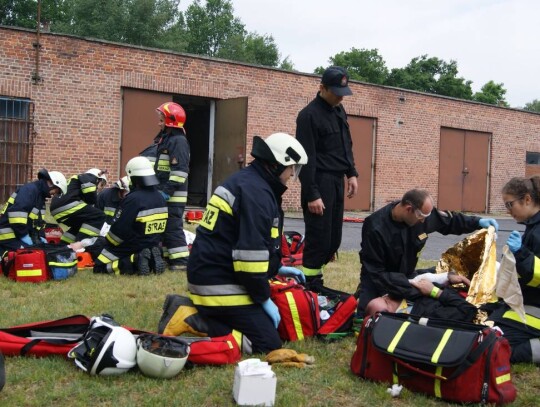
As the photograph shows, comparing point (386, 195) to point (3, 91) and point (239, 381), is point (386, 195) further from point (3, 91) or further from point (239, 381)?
point (239, 381)

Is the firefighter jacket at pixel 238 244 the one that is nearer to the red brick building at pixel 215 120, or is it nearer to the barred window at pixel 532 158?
the red brick building at pixel 215 120

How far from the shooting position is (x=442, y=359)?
130 inches

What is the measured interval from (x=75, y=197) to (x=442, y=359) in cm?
639

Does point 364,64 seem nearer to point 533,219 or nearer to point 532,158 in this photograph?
point 532,158

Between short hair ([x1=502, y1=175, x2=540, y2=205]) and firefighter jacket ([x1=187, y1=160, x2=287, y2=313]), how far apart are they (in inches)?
64.4

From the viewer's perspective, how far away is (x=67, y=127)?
49.4 feet

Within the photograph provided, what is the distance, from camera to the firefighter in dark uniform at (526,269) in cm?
388

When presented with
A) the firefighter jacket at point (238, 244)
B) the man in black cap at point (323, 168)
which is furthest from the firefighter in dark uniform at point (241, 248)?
the man in black cap at point (323, 168)

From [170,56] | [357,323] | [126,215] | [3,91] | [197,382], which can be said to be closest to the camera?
[197,382]

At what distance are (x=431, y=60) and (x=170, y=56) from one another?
36748 mm

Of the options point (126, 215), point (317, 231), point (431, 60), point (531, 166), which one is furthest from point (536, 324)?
point (431, 60)

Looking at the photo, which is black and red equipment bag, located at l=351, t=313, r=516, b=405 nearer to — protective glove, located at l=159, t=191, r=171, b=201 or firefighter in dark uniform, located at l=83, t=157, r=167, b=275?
firefighter in dark uniform, located at l=83, t=157, r=167, b=275

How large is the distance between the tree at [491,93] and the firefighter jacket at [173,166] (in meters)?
46.1

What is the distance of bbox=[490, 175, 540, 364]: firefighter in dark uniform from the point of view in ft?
12.7
